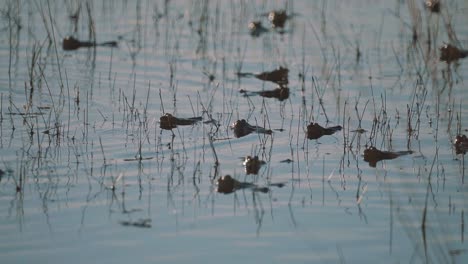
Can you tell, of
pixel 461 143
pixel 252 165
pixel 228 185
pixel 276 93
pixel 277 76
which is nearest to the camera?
pixel 228 185

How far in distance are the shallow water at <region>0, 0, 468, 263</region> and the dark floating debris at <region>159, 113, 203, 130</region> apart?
0.39 ft

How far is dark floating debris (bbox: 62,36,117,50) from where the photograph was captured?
10.3 meters

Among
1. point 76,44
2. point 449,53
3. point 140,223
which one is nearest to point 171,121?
point 140,223

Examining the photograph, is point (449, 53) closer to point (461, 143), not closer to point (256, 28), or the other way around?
point (256, 28)

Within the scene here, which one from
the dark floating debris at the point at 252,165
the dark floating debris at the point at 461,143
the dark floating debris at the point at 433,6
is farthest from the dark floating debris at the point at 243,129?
the dark floating debris at the point at 433,6

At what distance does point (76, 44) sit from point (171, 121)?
3327 mm

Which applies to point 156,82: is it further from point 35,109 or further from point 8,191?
point 8,191

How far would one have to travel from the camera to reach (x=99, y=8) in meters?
12.3

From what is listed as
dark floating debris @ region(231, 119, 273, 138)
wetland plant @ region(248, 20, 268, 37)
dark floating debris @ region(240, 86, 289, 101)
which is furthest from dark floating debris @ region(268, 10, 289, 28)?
dark floating debris @ region(231, 119, 273, 138)

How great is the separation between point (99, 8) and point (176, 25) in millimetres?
1369

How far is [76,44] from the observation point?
34.2 feet

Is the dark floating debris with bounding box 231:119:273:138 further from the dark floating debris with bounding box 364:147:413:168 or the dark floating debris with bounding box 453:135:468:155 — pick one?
the dark floating debris with bounding box 453:135:468:155

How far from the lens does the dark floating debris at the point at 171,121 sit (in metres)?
7.50

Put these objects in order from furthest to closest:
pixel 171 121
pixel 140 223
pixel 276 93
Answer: pixel 276 93
pixel 171 121
pixel 140 223
